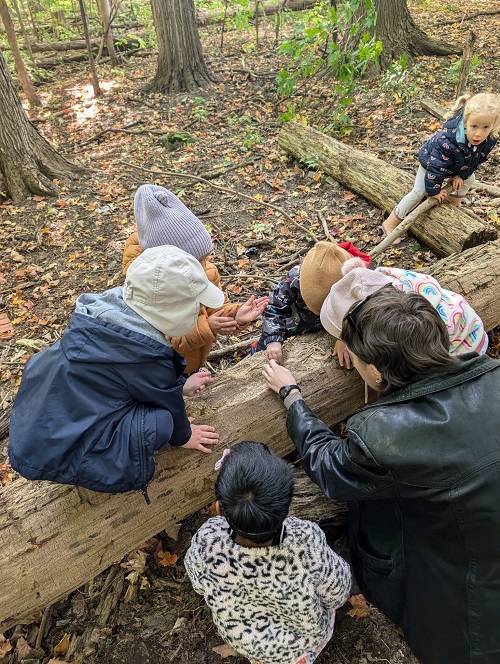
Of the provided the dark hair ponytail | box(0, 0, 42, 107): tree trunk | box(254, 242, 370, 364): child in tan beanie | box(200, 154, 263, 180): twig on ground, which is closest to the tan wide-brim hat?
box(254, 242, 370, 364): child in tan beanie

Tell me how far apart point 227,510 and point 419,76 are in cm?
914

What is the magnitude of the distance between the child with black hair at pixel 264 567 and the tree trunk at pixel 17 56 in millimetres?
9893

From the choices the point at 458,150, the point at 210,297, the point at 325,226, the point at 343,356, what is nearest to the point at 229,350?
the point at 343,356

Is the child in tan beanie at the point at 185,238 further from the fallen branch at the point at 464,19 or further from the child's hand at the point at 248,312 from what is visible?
the fallen branch at the point at 464,19

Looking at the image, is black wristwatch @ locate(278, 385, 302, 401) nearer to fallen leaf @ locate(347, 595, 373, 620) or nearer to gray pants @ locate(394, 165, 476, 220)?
fallen leaf @ locate(347, 595, 373, 620)

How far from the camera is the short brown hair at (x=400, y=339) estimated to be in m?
1.78

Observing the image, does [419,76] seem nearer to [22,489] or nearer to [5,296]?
[5,296]

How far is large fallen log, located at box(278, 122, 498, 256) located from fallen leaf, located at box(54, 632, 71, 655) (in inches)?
166

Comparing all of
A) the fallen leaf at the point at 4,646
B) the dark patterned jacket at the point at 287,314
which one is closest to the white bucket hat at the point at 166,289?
the dark patterned jacket at the point at 287,314

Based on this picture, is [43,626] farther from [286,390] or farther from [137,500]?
[286,390]

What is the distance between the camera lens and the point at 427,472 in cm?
168

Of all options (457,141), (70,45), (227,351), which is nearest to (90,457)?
(227,351)

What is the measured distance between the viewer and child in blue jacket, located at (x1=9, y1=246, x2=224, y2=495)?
192cm

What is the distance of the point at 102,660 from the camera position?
7.85 feet
